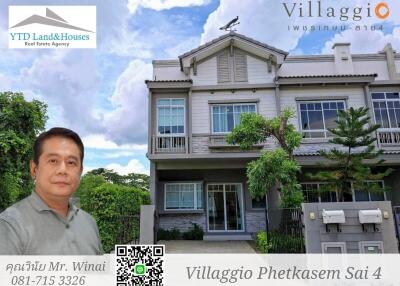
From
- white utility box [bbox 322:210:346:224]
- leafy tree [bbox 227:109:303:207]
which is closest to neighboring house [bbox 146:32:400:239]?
leafy tree [bbox 227:109:303:207]

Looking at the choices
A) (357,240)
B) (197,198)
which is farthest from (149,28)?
(197,198)

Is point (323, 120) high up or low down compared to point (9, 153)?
up

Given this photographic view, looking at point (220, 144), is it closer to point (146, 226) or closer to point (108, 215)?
point (146, 226)

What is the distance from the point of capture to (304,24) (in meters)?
4.66

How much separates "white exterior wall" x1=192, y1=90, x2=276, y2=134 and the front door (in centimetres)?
220

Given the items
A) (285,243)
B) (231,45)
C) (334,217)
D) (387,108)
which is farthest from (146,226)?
(387,108)

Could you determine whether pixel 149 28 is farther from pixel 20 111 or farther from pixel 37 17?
pixel 20 111

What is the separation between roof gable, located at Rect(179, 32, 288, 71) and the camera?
10.6 meters

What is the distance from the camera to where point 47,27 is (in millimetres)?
3811

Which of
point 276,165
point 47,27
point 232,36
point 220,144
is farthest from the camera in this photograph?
point 232,36

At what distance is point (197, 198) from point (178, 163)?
144cm

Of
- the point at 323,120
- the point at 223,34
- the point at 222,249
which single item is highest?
the point at 223,34

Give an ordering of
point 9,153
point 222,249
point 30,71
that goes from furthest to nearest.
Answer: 1. point 222,249
2. point 9,153
3. point 30,71

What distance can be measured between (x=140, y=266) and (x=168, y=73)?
9.71 m
